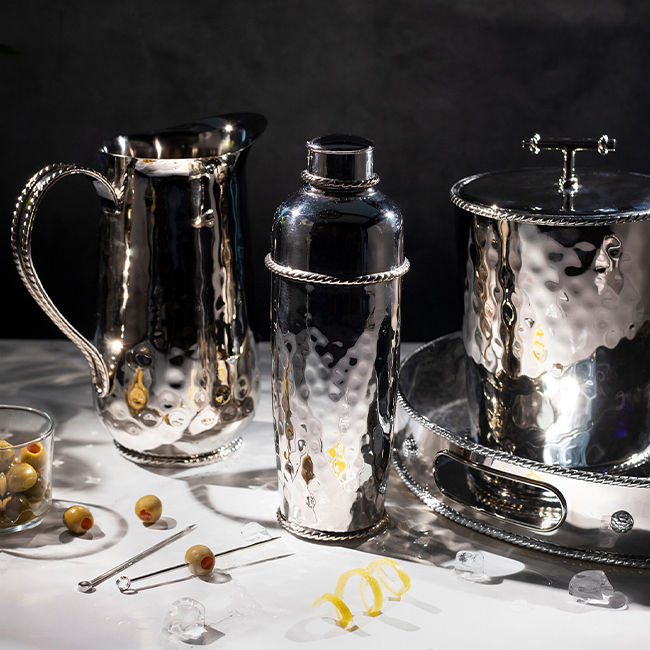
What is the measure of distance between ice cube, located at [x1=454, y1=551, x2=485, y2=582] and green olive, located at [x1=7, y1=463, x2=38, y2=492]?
13.9 inches

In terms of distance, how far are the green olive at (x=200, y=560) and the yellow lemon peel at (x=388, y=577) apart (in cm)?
12

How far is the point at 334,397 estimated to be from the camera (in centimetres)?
66

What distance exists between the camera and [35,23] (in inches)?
43.5

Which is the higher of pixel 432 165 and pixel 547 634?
pixel 432 165

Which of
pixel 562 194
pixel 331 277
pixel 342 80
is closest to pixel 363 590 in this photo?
pixel 331 277

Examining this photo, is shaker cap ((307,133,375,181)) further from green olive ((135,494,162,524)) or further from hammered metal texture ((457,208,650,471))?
green olive ((135,494,162,524))

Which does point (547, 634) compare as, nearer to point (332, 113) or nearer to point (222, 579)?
point (222, 579)

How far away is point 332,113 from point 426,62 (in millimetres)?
136

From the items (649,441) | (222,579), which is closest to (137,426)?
(222,579)

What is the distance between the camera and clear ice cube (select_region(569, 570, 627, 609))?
0.63 meters

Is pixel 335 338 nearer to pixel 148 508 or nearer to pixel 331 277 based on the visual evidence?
pixel 331 277

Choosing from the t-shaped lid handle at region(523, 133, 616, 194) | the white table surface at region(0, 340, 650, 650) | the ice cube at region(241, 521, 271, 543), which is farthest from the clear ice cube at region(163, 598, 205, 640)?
the t-shaped lid handle at region(523, 133, 616, 194)

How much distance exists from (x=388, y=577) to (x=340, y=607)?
6 cm

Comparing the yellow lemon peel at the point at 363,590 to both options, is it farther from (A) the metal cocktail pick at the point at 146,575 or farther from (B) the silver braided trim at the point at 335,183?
(B) the silver braided trim at the point at 335,183
